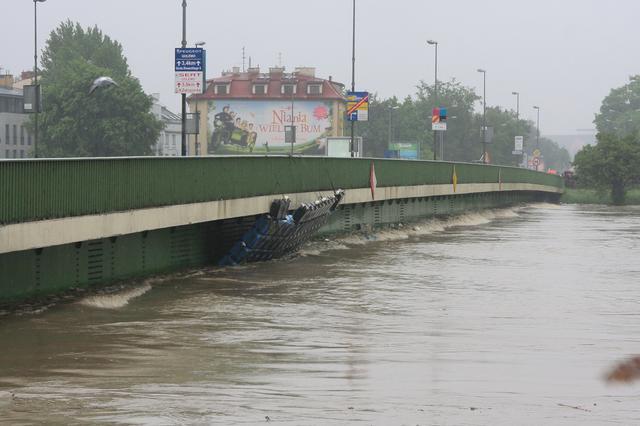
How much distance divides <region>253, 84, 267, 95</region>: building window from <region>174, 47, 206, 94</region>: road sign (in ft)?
456

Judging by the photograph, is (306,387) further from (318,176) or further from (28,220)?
(318,176)

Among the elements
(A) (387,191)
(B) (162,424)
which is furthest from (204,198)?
(A) (387,191)

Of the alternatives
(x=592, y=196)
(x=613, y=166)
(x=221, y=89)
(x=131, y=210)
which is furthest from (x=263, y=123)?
(x=131, y=210)

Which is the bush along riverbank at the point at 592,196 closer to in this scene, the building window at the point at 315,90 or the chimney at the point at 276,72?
the building window at the point at 315,90

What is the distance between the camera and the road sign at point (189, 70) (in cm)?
3256

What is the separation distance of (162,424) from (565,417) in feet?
12.3

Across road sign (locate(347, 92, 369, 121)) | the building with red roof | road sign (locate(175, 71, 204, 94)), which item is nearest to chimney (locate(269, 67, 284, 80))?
the building with red roof

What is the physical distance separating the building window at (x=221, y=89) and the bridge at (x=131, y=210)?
438 feet

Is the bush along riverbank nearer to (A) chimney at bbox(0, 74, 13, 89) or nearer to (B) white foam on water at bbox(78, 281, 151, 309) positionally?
(A) chimney at bbox(0, 74, 13, 89)

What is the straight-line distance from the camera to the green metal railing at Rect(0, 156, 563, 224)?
19234mm

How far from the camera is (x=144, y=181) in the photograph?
77.5ft

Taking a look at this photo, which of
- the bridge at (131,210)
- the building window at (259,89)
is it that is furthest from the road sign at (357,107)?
the building window at (259,89)

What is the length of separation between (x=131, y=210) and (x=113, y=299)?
1.83 metres

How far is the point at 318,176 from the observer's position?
117 ft
